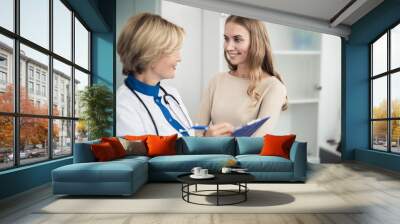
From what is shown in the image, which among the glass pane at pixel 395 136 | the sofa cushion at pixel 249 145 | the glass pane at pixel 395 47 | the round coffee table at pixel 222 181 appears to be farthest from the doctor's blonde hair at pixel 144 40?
the glass pane at pixel 395 136

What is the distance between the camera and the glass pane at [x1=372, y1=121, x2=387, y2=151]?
8.64 m

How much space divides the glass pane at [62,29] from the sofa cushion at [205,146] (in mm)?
2593

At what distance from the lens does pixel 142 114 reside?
8.02 m

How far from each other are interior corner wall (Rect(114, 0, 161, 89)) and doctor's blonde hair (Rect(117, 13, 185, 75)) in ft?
0.29

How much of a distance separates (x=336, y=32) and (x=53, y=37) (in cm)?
601

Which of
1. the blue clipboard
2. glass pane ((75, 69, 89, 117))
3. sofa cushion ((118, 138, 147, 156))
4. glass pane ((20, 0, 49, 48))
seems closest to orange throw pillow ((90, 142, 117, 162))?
sofa cushion ((118, 138, 147, 156))

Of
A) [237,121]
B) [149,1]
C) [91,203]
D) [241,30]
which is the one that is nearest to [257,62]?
[241,30]

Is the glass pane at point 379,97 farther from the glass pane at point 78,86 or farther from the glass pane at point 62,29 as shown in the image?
the glass pane at point 62,29

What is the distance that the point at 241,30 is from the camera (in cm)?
A: 839

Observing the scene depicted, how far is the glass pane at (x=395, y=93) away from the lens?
8.05m

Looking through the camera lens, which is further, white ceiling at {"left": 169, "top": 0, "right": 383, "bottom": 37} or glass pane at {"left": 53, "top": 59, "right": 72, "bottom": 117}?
white ceiling at {"left": 169, "top": 0, "right": 383, "bottom": 37}

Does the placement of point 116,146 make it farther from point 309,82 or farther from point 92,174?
point 309,82

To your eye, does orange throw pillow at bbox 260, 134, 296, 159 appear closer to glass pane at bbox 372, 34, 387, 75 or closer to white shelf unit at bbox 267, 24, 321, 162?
white shelf unit at bbox 267, 24, 321, 162

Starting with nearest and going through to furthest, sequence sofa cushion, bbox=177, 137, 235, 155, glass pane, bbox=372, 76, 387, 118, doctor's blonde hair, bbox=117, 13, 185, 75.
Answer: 1. sofa cushion, bbox=177, 137, 235, 155
2. doctor's blonde hair, bbox=117, 13, 185, 75
3. glass pane, bbox=372, 76, 387, 118
